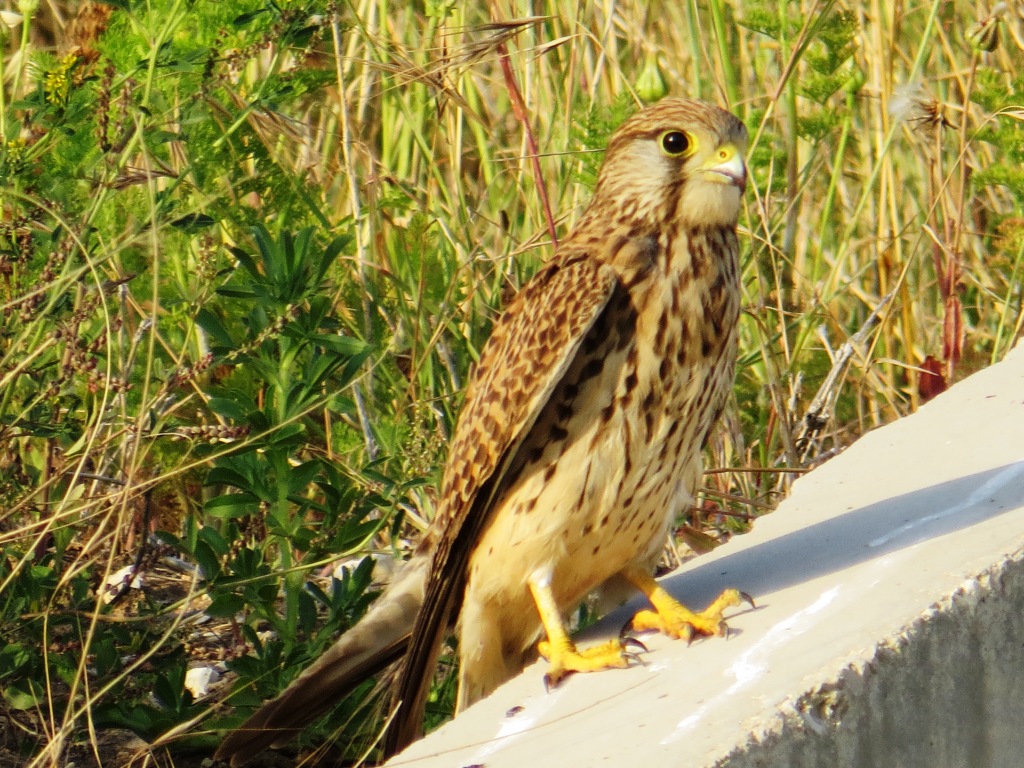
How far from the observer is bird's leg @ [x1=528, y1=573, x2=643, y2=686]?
2553 millimetres

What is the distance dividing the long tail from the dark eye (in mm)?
936

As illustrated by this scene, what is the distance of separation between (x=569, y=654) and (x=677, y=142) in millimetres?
989

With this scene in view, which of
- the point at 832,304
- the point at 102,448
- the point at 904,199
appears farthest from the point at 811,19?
the point at 102,448

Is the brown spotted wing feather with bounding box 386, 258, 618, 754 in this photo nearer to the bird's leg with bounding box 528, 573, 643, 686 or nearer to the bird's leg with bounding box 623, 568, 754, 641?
the bird's leg with bounding box 528, 573, 643, 686

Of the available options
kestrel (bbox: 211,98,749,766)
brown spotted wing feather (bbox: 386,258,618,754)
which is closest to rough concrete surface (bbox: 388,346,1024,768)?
kestrel (bbox: 211,98,749,766)

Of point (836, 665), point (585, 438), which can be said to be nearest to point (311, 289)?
point (585, 438)

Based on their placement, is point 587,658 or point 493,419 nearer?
point 587,658

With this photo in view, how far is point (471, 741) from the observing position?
2293 millimetres

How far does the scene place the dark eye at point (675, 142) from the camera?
113 inches

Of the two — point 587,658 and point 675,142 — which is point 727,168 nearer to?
point 675,142

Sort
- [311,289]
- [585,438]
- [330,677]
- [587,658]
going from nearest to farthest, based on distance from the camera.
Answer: [587,658], [585,438], [330,677], [311,289]

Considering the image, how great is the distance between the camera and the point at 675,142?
2.89m

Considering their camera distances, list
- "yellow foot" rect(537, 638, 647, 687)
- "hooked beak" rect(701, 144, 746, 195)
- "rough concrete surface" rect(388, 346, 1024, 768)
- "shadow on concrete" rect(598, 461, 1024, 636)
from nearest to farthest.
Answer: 1. "rough concrete surface" rect(388, 346, 1024, 768)
2. "yellow foot" rect(537, 638, 647, 687)
3. "shadow on concrete" rect(598, 461, 1024, 636)
4. "hooked beak" rect(701, 144, 746, 195)

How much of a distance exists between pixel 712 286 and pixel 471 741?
961mm
